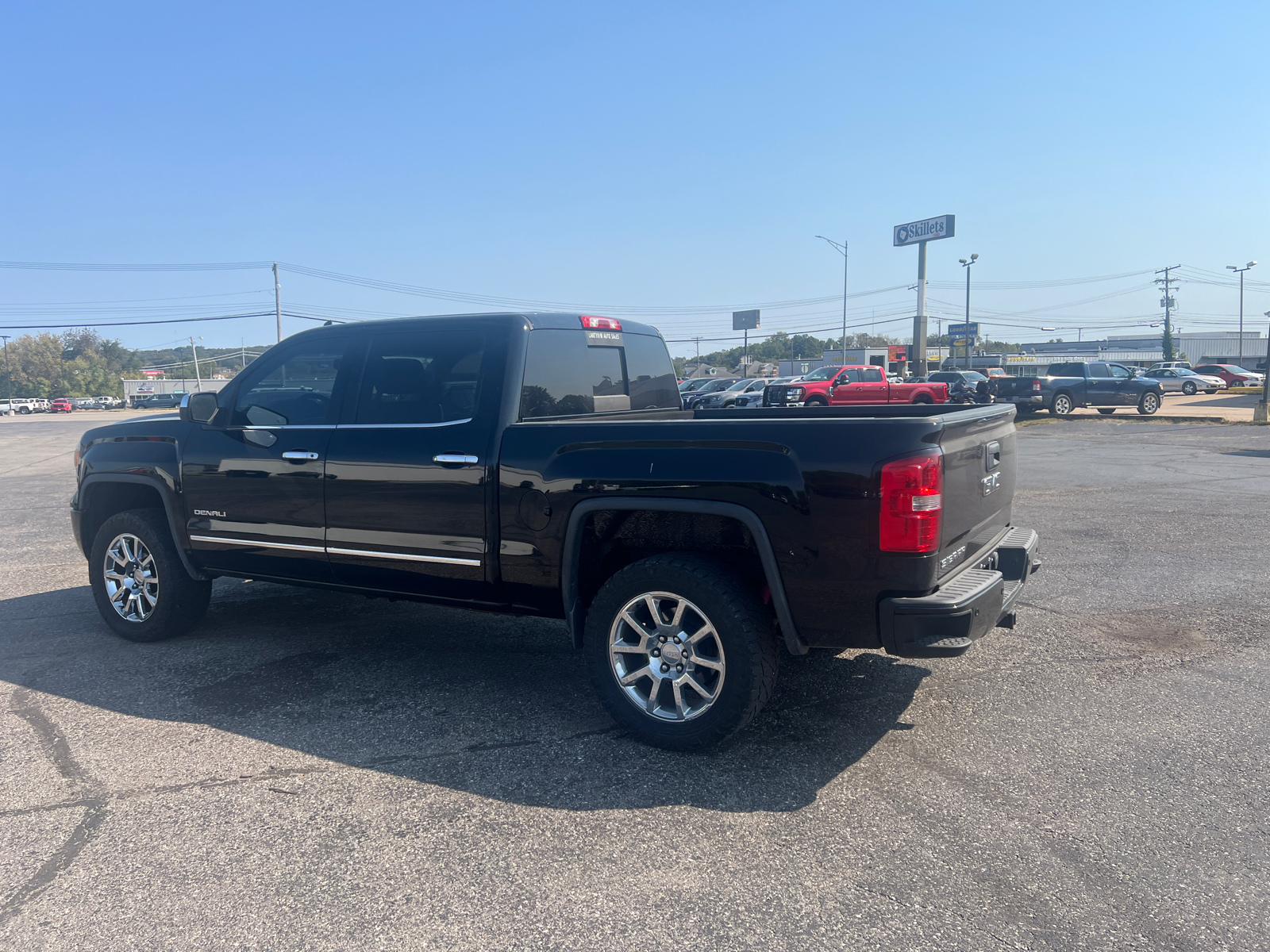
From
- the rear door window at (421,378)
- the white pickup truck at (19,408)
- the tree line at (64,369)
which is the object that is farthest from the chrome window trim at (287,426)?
the tree line at (64,369)

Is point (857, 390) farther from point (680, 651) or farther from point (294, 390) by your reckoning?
point (680, 651)

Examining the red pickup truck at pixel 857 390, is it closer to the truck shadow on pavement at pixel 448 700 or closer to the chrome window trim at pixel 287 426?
the truck shadow on pavement at pixel 448 700

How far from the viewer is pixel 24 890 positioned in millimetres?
2949

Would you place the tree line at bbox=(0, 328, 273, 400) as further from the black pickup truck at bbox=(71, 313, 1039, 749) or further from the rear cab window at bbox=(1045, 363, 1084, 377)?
the black pickup truck at bbox=(71, 313, 1039, 749)

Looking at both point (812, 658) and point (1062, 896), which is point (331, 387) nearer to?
point (812, 658)

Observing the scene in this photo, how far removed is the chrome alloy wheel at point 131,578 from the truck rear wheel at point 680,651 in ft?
10.5

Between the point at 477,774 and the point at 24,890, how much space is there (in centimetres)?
157

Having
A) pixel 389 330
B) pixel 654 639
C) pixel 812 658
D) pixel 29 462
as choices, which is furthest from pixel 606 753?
pixel 29 462

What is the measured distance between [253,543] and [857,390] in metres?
27.9

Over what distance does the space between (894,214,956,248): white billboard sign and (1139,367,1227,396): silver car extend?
121 feet

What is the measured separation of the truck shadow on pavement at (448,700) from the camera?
12.2 ft

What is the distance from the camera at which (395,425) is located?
4.67 meters

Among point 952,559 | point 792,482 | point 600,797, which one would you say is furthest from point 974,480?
point 600,797

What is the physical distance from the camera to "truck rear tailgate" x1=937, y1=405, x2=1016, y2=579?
11.9ft
